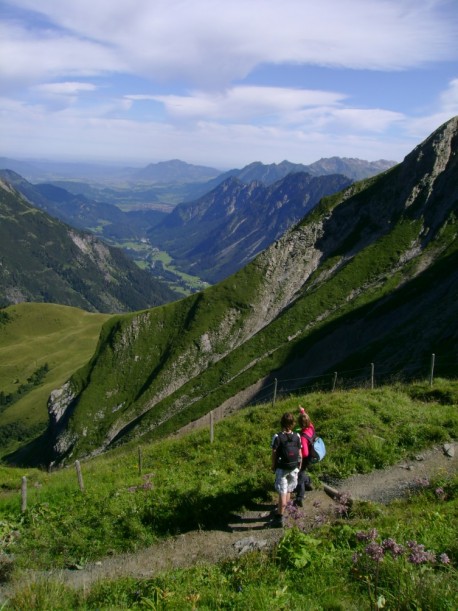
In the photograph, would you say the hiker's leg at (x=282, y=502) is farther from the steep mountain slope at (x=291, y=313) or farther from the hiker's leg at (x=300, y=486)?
the steep mountain slope at (x=291, y=313)

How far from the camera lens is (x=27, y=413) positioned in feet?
601

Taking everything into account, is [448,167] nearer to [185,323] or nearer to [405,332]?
[405,332]

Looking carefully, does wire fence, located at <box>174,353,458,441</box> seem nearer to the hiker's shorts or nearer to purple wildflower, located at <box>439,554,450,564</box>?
the hiker's shorts

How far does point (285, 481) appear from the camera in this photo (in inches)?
556

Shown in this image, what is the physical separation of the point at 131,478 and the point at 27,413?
183341 mm

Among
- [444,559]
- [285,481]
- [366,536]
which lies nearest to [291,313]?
[285,481]

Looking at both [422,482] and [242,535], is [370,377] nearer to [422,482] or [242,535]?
[422,482]

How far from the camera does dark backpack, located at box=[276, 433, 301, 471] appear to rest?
46.1ft

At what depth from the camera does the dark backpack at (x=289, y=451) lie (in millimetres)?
14039

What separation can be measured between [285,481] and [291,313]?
95650mm

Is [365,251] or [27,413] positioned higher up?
[365,251]

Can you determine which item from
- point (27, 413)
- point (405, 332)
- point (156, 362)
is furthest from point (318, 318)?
point (27, 413)

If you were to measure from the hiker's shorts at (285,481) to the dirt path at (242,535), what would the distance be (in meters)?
1.05

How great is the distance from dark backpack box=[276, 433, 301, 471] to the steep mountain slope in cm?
6047
